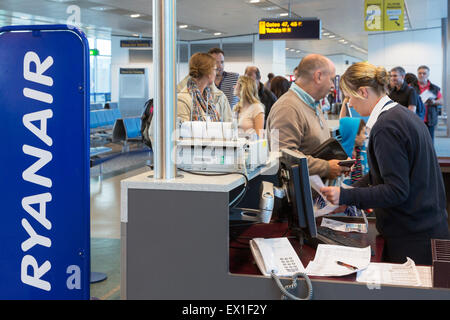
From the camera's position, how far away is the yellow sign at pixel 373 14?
36.2 feet

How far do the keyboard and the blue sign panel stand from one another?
1.05m

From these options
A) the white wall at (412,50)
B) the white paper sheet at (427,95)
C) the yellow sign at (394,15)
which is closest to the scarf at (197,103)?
the white paper sheet at (427,95)

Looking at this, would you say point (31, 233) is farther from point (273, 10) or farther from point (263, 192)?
point (273, 10)

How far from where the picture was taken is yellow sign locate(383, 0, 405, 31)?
35.6 ft

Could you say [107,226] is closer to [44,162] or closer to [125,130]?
[44,162]

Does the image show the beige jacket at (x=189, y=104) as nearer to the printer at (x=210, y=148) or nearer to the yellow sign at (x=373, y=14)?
the printer at (x=210, y=148)

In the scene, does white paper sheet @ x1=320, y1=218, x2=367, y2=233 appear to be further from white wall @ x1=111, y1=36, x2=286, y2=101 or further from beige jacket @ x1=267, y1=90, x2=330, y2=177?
white wall @ x1=111, y1=36, x2=286, y2=101

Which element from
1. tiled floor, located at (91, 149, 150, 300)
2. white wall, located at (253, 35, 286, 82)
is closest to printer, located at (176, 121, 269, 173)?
tiled floor, located at (91, 149, 150, 300)

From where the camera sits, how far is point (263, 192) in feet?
7.59

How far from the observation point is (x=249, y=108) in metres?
5.34

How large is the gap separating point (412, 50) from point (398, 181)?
15.6 m

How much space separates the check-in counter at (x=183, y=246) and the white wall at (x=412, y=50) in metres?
15.3
